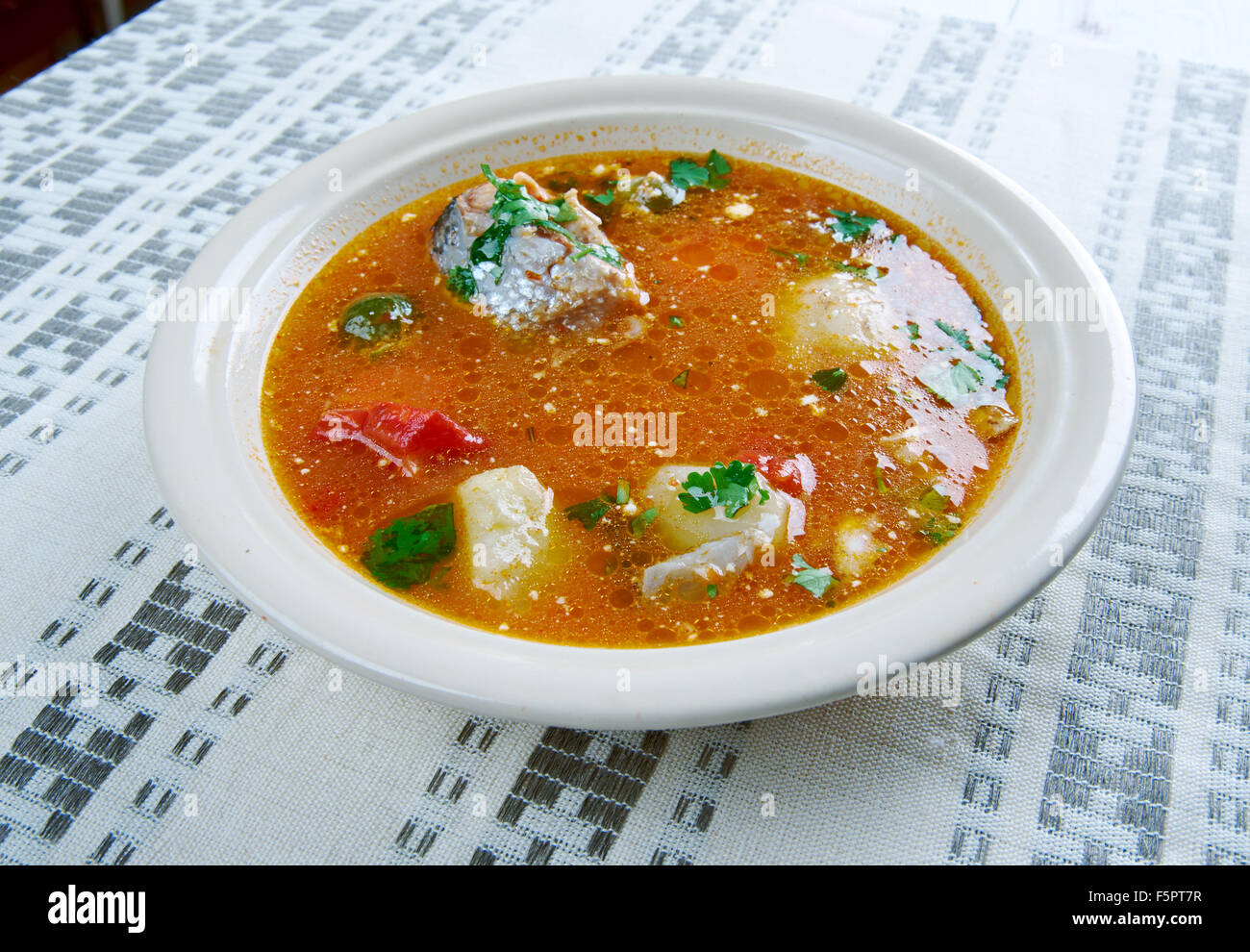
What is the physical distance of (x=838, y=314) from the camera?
7.20ft

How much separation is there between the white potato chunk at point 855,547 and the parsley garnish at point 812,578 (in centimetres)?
2

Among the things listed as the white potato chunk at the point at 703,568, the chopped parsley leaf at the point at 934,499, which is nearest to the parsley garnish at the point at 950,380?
the chopped parsley leaf at the point at 934,499

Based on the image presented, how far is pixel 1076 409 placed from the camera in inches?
67.7

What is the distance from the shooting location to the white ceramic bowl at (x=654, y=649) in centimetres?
139

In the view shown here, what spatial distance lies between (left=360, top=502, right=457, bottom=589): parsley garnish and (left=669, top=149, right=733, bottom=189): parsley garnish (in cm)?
118

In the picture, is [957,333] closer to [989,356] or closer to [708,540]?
[989,356]

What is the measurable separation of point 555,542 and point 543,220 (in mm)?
842

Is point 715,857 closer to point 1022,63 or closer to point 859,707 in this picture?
point 859,707

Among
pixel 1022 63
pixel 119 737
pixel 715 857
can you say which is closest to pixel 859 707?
pixel 715 857

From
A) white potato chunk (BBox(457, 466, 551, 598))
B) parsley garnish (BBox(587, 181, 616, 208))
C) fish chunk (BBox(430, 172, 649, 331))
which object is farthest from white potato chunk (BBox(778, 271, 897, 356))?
white potato chunk (BBox(457, 466, 551, 598))

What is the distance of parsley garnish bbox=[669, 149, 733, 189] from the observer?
8.43 ft
